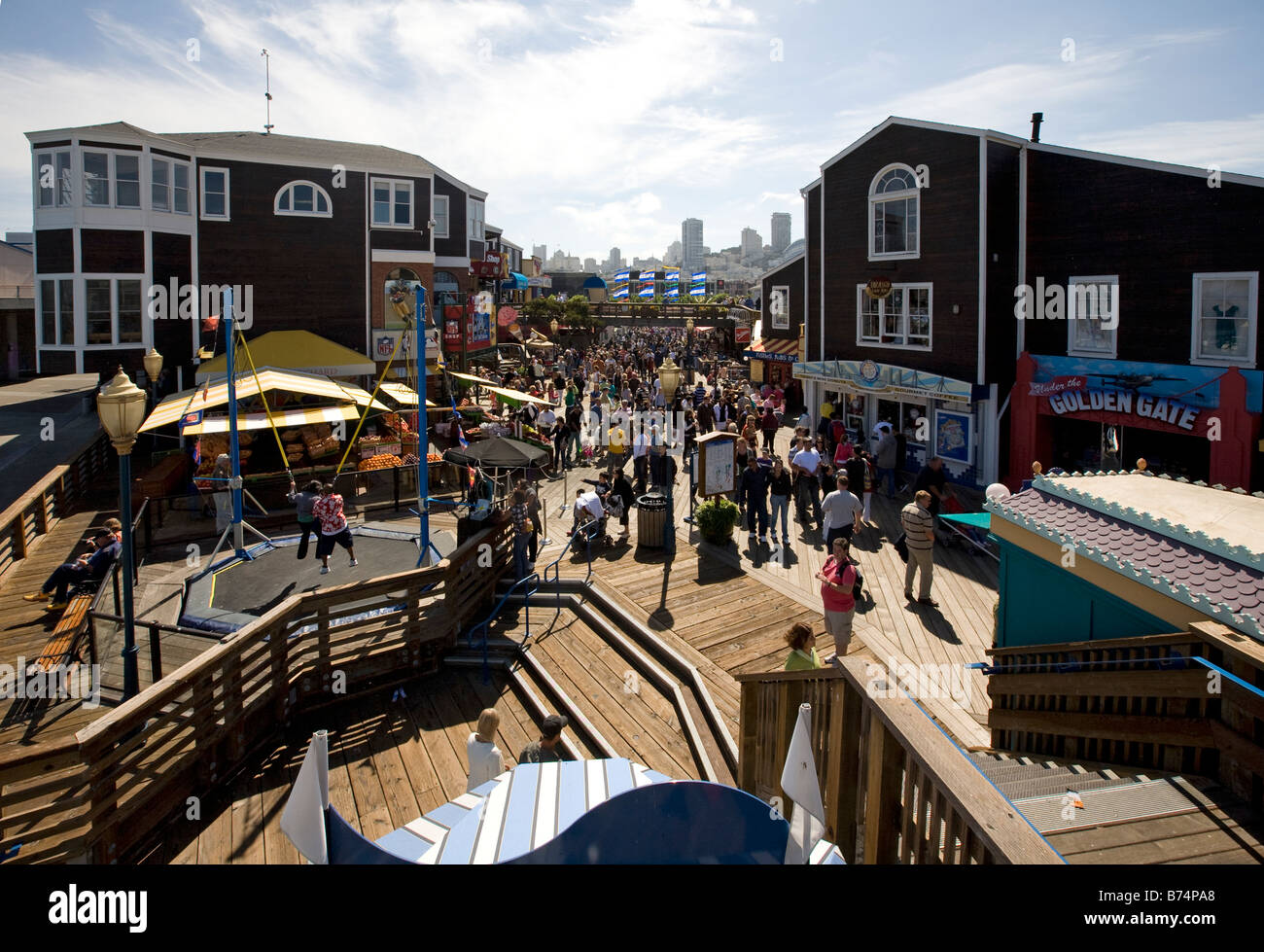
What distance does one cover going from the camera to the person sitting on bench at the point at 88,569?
11.9m

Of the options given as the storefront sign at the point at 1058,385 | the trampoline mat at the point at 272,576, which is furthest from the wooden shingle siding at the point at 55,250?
the storefront sign at the point at 1058,385

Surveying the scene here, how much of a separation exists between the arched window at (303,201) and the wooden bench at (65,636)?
18.3 m

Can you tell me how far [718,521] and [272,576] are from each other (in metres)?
7.08

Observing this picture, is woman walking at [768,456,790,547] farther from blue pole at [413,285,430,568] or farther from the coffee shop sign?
the coffee shop sign

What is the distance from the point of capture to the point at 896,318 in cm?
2173

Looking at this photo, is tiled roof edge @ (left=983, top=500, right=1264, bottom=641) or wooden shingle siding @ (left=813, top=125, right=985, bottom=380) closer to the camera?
tiled roof edge @ (left=983, top=500, right=1264, bottom=641)

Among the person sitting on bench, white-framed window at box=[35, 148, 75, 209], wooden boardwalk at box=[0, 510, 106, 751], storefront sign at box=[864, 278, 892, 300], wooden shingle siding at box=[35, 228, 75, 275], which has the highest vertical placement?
white-framed window at box=[35, 148, 75, 209]

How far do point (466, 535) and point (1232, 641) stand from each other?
9.90 m

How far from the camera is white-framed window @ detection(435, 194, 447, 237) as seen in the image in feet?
117

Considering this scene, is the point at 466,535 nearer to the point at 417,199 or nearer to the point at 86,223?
the point at 86,223

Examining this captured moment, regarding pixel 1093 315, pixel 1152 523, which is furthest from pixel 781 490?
pixel 1093 315

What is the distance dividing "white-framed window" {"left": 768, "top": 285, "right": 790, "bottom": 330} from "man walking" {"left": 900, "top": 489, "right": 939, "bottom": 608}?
25.6m

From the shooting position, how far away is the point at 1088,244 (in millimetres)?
17312

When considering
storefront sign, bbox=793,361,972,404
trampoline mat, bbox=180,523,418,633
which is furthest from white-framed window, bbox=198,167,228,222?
storefront sign, bbox=793,361,972,404
